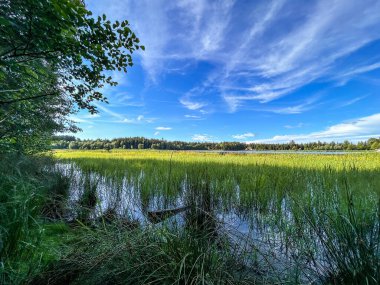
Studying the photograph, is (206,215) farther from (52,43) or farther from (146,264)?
(52,43)

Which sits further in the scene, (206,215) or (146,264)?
(206,215)

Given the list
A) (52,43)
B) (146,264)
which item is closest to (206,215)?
(146,264)

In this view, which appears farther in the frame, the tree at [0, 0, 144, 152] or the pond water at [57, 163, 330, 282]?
the pond water at [57, 163, 330, 282]

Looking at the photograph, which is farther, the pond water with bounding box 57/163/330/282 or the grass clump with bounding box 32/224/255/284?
the pond water with bounding box 57/163/330/282

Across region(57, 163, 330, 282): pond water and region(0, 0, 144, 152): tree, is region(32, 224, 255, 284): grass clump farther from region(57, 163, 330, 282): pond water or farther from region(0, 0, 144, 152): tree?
region(0, 0, 144, 152): tree

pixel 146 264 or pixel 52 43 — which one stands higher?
pixel 52 43

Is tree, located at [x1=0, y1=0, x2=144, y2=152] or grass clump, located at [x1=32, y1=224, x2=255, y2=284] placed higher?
tree, located at [x1=0, y1=0, x2=144, y2=152]

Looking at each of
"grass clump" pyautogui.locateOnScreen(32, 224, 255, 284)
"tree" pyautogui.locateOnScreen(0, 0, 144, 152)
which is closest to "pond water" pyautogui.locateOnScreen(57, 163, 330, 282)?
"grass clump" pyautogui.locateOnScreen(32, 224, 255, 284)

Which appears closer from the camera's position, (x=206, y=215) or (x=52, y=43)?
(x=52, y=43)

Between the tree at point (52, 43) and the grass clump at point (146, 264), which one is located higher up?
the tree at point (52, 43)

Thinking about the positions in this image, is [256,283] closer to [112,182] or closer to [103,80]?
[103,80]

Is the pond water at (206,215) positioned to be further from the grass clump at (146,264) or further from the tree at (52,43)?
the tree at (52,43)

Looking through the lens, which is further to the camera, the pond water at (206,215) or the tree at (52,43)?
the pond water at (206,215)

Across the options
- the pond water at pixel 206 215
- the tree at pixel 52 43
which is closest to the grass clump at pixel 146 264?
the pond water at pixel 206 215
